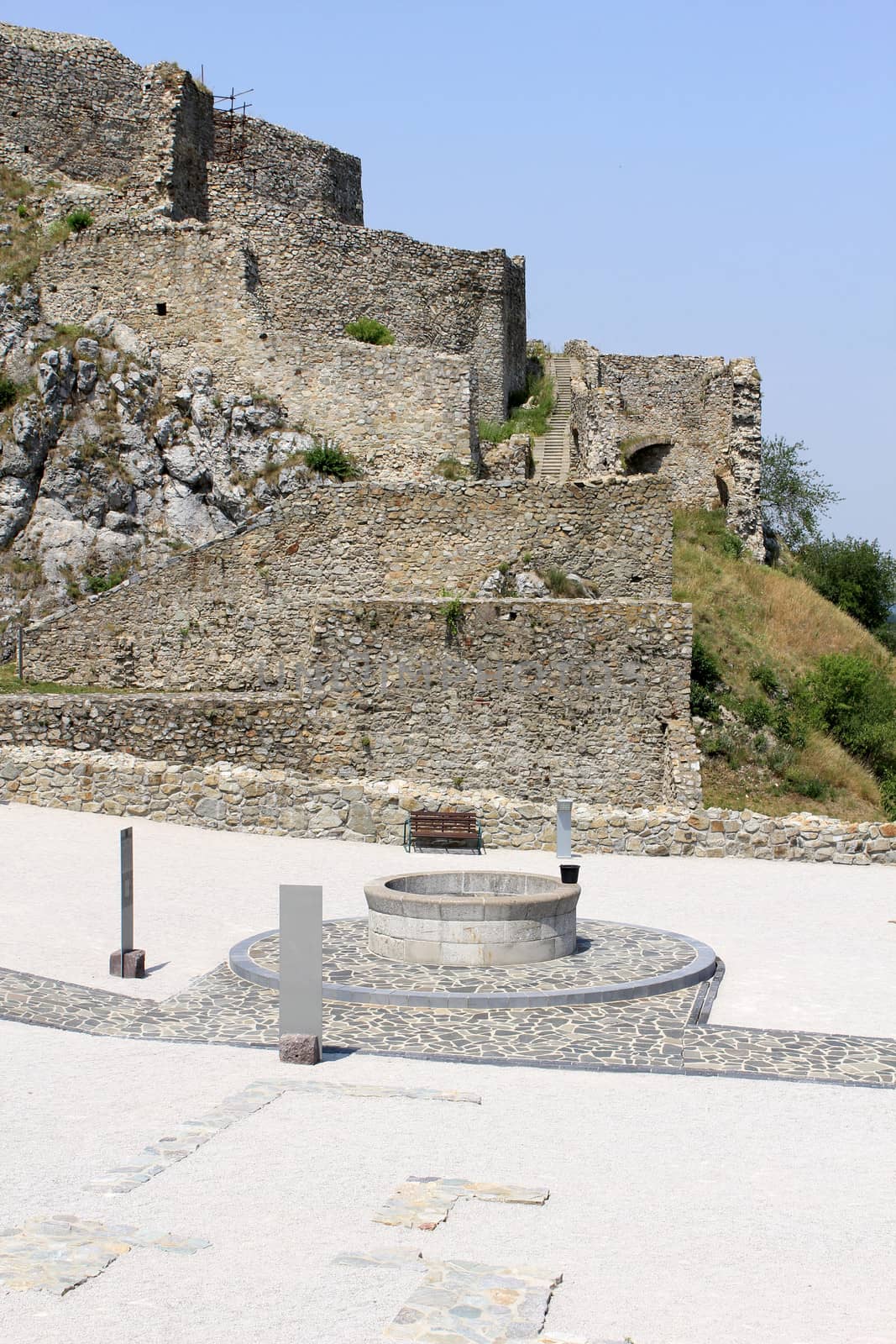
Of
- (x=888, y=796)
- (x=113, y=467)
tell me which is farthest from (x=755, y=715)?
(x=113, y=467)

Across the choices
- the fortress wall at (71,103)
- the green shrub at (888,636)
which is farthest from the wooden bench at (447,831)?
the fortress wall at (71,103)

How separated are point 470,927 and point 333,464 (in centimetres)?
1675

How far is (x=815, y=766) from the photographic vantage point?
67.8 ft

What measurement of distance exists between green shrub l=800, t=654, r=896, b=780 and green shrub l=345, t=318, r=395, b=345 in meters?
12.4

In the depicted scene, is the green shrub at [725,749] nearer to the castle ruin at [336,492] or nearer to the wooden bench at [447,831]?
the castle ruin at [336,492]

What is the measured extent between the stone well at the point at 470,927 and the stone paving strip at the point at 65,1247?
4.78 meters

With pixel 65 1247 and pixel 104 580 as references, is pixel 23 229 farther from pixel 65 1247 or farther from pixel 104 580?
pixel 65 1247

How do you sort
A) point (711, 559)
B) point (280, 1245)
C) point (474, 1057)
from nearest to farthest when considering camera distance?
point (280, 1245)
point (474, 1057)
point (711, 559)

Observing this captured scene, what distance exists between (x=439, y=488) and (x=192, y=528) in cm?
579

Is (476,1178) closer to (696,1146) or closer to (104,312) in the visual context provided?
(696,1146)

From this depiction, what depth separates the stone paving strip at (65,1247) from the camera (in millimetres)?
4812

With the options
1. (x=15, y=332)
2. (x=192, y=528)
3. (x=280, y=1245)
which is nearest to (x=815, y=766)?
(x=192, y=528)

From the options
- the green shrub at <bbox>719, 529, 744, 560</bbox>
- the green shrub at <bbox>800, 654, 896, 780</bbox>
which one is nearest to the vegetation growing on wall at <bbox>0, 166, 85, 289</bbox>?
the green shrub at <bbox>719, 529, 744, 560</bbox>

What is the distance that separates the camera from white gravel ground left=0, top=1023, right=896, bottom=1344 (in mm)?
4652
